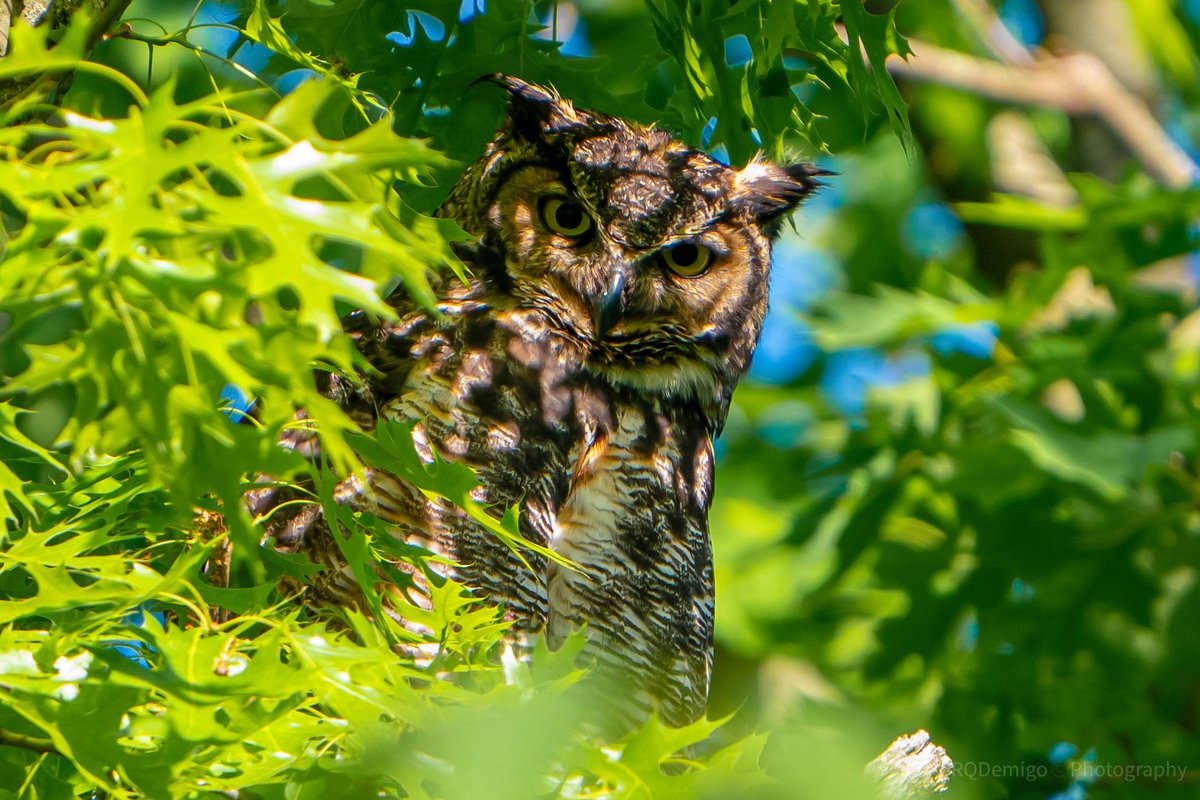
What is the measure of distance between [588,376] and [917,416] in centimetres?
178

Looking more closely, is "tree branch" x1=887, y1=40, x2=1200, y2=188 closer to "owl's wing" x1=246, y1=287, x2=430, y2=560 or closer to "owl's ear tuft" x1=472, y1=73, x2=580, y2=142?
"owl's ear tuft" x1=472, y1=73, x2=580, y2=142

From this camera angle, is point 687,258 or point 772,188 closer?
point 687,258

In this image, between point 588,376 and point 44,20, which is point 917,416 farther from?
point 44,20

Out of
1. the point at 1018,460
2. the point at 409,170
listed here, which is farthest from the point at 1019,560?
the point at 409,170

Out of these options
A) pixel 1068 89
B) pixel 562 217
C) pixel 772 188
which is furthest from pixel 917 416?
pixel 1068 89

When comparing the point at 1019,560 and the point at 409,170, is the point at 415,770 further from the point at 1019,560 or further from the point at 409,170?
the point at 1019,560

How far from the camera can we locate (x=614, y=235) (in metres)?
2.62

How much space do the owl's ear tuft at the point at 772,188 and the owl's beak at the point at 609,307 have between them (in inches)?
16.6

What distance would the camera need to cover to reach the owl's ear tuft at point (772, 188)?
287 cm

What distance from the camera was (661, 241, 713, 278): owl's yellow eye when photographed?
271 cm

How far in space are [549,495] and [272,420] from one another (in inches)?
47.4

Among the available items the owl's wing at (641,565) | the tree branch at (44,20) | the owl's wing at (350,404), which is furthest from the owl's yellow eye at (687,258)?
the tree branch at (44,20)

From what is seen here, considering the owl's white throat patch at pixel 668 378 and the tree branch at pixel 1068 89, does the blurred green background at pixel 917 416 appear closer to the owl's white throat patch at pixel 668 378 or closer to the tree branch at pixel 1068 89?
the tree branch at pixel 1068 89

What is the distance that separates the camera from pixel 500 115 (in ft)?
8.59
